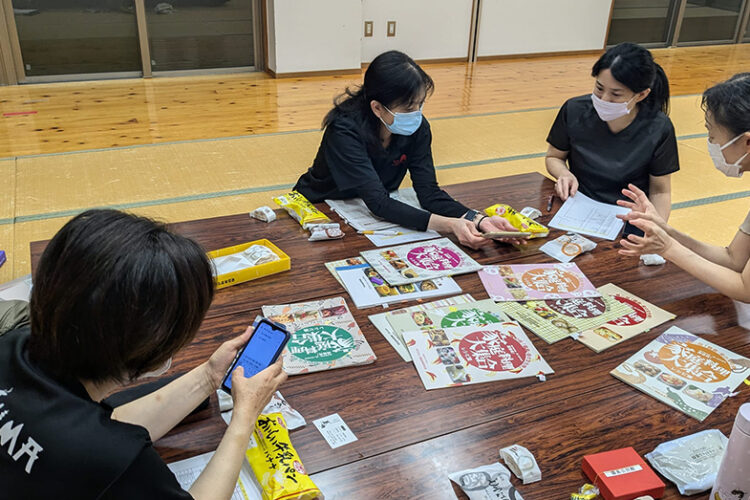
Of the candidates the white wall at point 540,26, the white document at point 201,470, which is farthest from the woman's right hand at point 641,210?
the white wall at point 540,26

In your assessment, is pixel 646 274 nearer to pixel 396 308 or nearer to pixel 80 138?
pixel 396 308

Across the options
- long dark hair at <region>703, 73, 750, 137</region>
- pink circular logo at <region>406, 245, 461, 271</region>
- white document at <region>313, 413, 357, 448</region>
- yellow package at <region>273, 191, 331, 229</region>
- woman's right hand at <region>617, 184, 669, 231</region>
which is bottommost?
white document at <region>313, 413, 357, 448</region>

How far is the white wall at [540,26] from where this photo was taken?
20.5 ft

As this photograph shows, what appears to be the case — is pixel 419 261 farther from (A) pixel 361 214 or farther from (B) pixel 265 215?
(B) pixel 265 215

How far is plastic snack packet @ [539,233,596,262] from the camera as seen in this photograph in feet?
5.62

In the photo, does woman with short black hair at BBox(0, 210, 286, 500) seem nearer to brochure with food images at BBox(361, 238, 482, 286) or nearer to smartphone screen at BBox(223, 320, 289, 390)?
smartphone screen at BBox(223, 320, 289, 390)

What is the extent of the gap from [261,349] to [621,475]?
638 millimetres

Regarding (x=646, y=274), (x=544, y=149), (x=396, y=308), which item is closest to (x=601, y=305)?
(x=646, y=274)

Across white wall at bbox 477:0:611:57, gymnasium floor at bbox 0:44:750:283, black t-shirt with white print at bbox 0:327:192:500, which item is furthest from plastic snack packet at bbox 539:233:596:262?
white wall at bbox 477:0:611:57

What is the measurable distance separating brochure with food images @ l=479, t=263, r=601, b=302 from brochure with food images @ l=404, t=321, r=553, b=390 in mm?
154

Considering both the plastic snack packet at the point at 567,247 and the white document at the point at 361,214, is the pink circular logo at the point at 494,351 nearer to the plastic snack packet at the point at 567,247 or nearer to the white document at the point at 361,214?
the plastic snack packet at the point at 567,247

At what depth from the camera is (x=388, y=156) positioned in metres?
2.07

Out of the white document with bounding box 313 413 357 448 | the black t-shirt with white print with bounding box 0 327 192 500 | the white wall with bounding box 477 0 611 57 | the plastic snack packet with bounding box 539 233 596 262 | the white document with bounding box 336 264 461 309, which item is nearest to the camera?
the black t-shirt with white print with bounding box 0 327 192 500

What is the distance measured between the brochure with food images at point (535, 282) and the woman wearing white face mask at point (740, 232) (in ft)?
0.52
